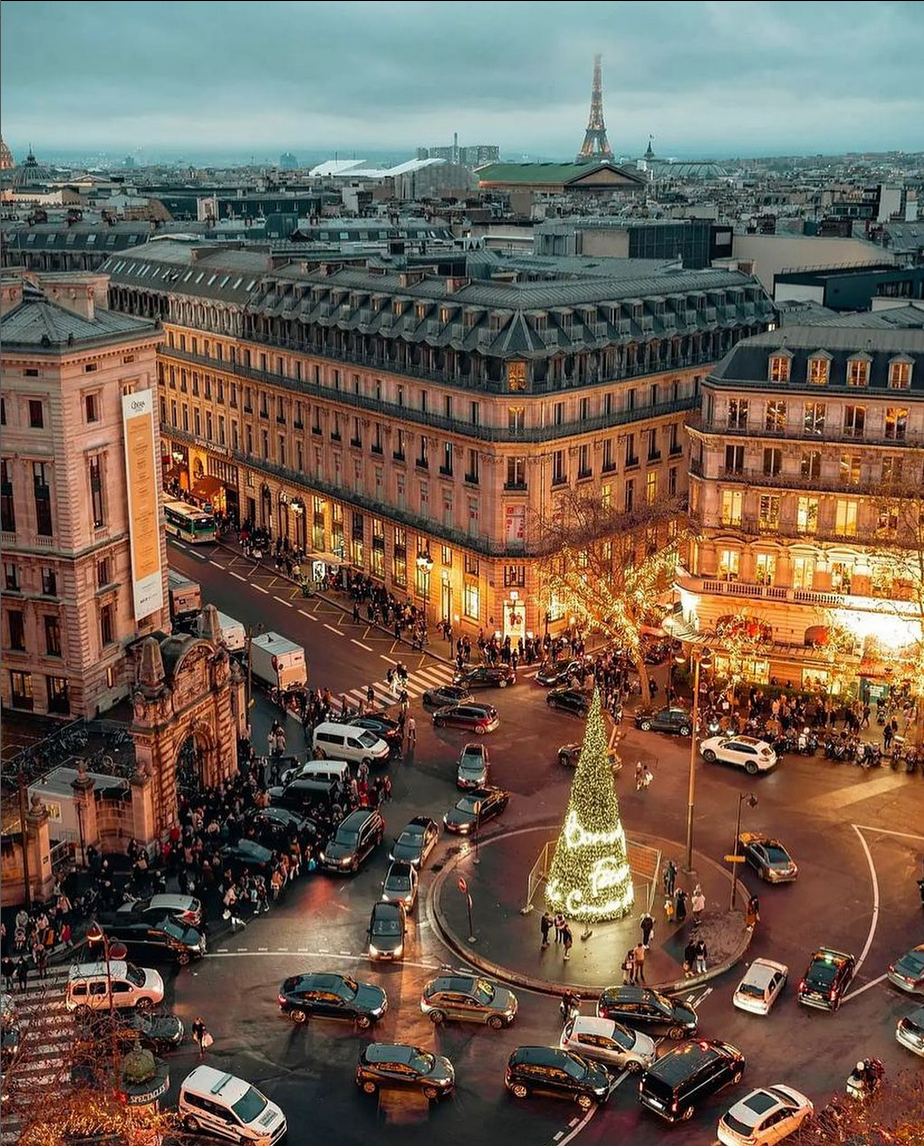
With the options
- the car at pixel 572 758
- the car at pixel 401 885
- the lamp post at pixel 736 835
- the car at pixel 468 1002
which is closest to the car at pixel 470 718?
the car at pixel 572 758

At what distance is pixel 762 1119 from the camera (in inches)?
1625

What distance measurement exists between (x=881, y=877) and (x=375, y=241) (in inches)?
4741

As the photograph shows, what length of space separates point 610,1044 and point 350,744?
1166 inches

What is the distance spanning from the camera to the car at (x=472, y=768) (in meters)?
68.5

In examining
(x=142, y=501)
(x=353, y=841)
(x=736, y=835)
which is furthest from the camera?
(x=142, y=501)

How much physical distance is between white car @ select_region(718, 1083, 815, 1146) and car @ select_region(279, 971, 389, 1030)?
13.8 m

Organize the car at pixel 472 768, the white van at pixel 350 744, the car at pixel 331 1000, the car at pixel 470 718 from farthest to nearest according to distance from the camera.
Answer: the car at pixel 470 718
the white van at pixel 350 744
the car at pixel 472 768
the car at pixel 331 1000

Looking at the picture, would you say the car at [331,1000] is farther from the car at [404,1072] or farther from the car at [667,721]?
the car at [667,721]

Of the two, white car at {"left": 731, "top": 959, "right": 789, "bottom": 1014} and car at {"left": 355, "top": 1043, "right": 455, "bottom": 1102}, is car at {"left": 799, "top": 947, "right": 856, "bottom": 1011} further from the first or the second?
car at {"left": 355, "top": 1043, "right": 455, "bottom": 1102}

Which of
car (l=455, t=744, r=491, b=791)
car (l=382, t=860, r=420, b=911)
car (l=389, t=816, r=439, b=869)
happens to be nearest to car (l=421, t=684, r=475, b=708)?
car (l=455, t=744, r=491, b=791)

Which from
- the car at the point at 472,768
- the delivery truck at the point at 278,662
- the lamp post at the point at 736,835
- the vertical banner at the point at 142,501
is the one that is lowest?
A: the lamp post at the point at 736,835

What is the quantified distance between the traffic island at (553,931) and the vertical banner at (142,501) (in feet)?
81.7

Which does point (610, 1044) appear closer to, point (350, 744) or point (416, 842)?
point (416, 842)

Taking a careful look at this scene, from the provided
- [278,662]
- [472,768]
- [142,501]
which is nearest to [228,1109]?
[472,768]
